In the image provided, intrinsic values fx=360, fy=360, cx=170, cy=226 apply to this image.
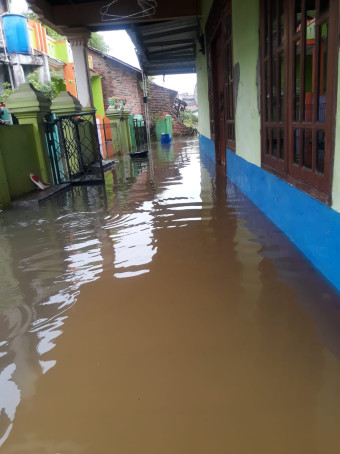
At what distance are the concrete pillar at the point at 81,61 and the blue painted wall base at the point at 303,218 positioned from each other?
6457mm

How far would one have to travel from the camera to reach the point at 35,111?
19.9ft

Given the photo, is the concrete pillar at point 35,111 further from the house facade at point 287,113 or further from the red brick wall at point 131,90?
the red brick wall at point 131,90

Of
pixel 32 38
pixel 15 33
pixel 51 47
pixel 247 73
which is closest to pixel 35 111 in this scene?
pixel 247 73

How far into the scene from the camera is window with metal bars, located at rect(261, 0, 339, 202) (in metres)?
2.21

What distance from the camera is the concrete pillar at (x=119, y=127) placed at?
12557 mm

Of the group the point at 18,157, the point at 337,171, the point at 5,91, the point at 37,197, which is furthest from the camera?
the point at 5,91

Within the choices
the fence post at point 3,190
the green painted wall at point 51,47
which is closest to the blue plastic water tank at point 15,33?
the green painted wall at point 51,47

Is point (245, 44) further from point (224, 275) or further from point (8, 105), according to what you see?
point (8, 105)

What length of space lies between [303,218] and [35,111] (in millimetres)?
5047

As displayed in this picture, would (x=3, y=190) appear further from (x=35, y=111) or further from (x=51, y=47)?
(x=51, y=47)

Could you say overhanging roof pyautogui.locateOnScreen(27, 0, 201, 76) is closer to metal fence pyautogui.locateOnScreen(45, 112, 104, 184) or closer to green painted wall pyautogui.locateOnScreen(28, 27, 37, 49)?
metal fence pyautogui.locateOnScreen(45, 112, 104, 184)

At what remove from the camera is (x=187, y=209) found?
4543 millimetres

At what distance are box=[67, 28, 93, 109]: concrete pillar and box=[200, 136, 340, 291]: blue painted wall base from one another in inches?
254

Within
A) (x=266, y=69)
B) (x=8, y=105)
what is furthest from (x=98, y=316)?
(x=8, y=105)
